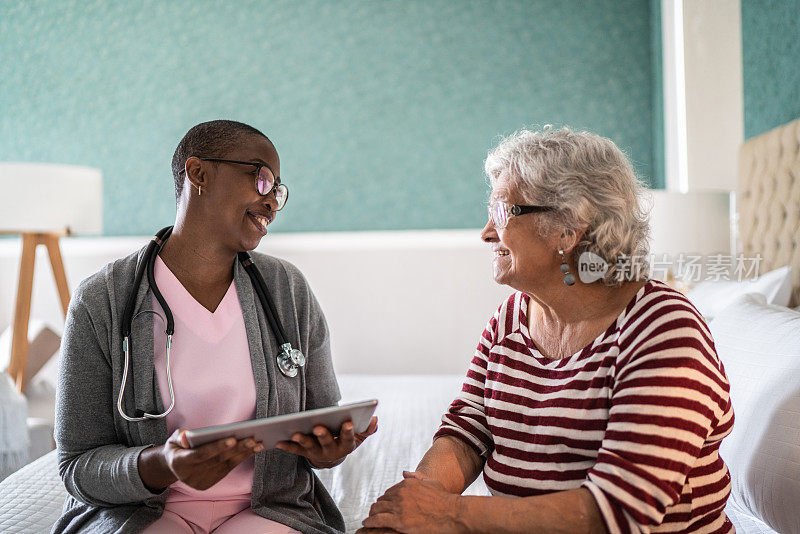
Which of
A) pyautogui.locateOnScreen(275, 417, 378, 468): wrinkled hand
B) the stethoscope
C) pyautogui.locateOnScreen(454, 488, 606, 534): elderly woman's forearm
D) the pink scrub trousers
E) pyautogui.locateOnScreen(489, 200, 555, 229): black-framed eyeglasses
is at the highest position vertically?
pyautogui.locateOnScreen(489, 200, 555, 229): black-framed eyeglasses

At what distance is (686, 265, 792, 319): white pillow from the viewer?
6.68ft

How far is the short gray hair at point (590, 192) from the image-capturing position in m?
1.21

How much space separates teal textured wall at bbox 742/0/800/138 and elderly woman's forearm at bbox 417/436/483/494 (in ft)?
5.32

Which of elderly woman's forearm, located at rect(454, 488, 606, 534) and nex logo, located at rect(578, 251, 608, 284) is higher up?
nex logo, located at rect(578, 251, 608, 284)

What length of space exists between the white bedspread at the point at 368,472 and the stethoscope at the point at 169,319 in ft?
1.32

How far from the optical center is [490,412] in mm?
1263

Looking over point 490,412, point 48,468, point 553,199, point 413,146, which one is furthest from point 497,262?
point 413,146

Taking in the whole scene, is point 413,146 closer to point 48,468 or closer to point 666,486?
point 48,468

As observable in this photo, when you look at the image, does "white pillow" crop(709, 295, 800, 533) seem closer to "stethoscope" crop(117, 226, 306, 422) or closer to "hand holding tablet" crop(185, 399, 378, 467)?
"hand holding tablet" crop(185, 399, 378, 467)

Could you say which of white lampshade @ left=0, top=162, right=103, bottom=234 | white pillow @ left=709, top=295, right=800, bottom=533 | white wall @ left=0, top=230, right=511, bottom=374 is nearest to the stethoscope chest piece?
white pillow @ left=709, top=295, right=800, bottom=533

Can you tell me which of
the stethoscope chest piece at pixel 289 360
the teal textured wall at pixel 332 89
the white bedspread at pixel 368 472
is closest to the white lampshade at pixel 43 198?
the teal textured wall at pixel 332 89

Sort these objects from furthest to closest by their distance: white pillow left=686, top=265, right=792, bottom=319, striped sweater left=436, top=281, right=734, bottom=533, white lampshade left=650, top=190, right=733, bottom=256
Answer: white lampshade left=650, top=190, right=733, bottom=256 → white pillow left=686, top=265, right=792, bottom=319 → striped sweater left=436, top=281, right=734, bottom=533

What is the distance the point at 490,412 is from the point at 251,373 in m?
0.46

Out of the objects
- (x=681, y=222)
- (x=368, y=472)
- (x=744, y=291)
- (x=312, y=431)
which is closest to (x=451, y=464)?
(x=312, y=431)
